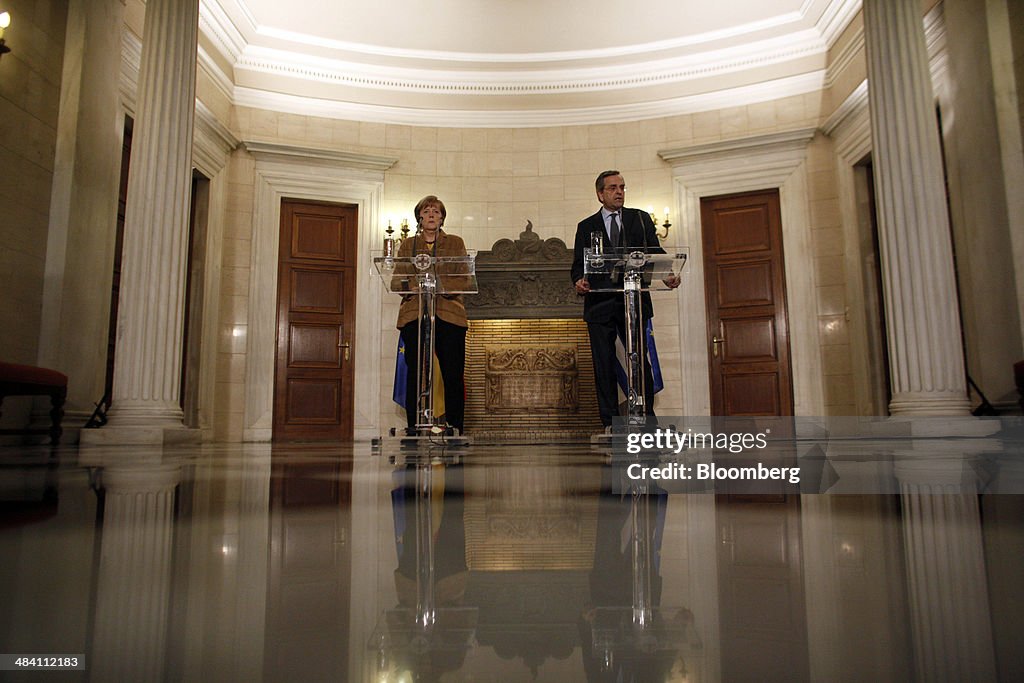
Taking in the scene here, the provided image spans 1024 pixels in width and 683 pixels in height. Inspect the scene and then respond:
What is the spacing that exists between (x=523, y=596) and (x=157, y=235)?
4.75 m

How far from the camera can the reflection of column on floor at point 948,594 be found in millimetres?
233

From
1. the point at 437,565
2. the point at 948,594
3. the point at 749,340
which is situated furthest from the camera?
the point at 749,340

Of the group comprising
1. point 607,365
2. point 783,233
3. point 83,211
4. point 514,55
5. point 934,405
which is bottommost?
point 934,405

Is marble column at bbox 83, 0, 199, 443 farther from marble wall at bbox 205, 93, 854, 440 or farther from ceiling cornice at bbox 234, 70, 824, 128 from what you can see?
ceiling cornice at bbox 234, 70, 824, 128

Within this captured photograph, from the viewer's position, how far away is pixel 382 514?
0.79 metres

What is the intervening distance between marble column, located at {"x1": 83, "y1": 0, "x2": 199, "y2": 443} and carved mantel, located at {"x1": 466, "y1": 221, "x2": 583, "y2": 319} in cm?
385

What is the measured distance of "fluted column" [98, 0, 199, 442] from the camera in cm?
427

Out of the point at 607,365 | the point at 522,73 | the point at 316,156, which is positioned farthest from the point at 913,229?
the point at 316,156

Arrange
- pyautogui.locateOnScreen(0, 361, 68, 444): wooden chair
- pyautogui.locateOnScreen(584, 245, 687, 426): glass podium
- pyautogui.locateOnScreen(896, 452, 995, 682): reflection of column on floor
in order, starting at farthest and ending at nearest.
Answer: pyautogui.locateOnScreen(0, 361, 68, 444): wooden chair < pyautogui.locateOnScreen(584, 245, 687, 426): glass podium < pyautogui.locateOnScreen(896, 452, 995, 682): reflection of column on floor

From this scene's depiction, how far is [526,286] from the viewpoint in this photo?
803cm

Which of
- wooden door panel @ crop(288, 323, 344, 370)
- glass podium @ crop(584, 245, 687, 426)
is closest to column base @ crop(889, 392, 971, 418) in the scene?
glass podium @ crop(584, 245, 687, 426)

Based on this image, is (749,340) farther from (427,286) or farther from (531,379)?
(427,286)

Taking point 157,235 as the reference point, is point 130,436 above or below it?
below

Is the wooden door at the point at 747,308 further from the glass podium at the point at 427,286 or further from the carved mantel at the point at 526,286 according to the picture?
the glass podium at the point at 427,286
